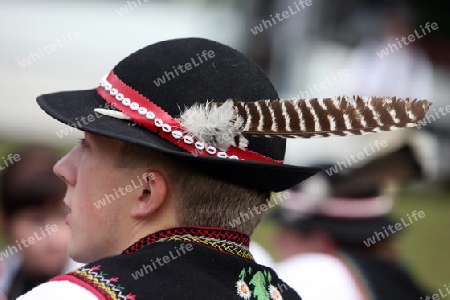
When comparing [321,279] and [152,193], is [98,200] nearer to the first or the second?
[152,193]

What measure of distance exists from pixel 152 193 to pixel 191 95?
218 millimetres

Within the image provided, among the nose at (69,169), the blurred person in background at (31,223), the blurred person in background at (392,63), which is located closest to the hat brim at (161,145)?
the nose at (69,169)

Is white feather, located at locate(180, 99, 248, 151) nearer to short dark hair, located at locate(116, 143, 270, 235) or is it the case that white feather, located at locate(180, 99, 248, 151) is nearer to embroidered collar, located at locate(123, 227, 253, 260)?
short dark hair, located at locate(116, 143, 270, 235)

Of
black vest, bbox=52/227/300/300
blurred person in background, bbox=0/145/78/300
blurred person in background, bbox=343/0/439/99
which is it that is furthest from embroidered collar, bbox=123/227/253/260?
blurred person in background, bbox=343/0/439/99

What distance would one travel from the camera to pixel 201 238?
5.98ft

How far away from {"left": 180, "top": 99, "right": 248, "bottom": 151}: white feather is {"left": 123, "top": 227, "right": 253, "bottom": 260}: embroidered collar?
0.58ft

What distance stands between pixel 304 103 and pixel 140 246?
46cm

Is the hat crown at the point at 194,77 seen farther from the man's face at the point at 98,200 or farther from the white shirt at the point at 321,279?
the white shirt at the point at 321,279

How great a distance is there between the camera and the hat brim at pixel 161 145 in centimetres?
178

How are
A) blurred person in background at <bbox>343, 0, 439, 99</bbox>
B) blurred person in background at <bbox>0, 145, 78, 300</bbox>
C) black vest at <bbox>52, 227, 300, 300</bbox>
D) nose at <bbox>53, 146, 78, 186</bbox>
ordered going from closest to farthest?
black vest at <bbox>52, 227, 300, 300</bbox> → nose at <bbox>53, 146, 78, 186</bbox> → blurred person in background at <bbox>0, 145, 78, 300</bbox> → blurred person in background at <bbox>343, 0, 439, 99</bbox>

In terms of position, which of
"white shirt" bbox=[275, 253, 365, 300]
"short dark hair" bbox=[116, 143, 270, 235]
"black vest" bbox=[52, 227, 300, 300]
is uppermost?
"short dark hair" bbox=[116, 143, 270, 235]

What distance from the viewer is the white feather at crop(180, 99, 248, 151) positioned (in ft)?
5.95

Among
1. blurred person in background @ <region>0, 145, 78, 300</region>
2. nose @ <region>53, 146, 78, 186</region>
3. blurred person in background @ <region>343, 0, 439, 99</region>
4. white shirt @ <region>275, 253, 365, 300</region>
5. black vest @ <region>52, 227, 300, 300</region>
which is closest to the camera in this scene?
black vest @ <region>52, 227, 300, 300</region>

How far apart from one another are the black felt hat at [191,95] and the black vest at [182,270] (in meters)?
0.14
